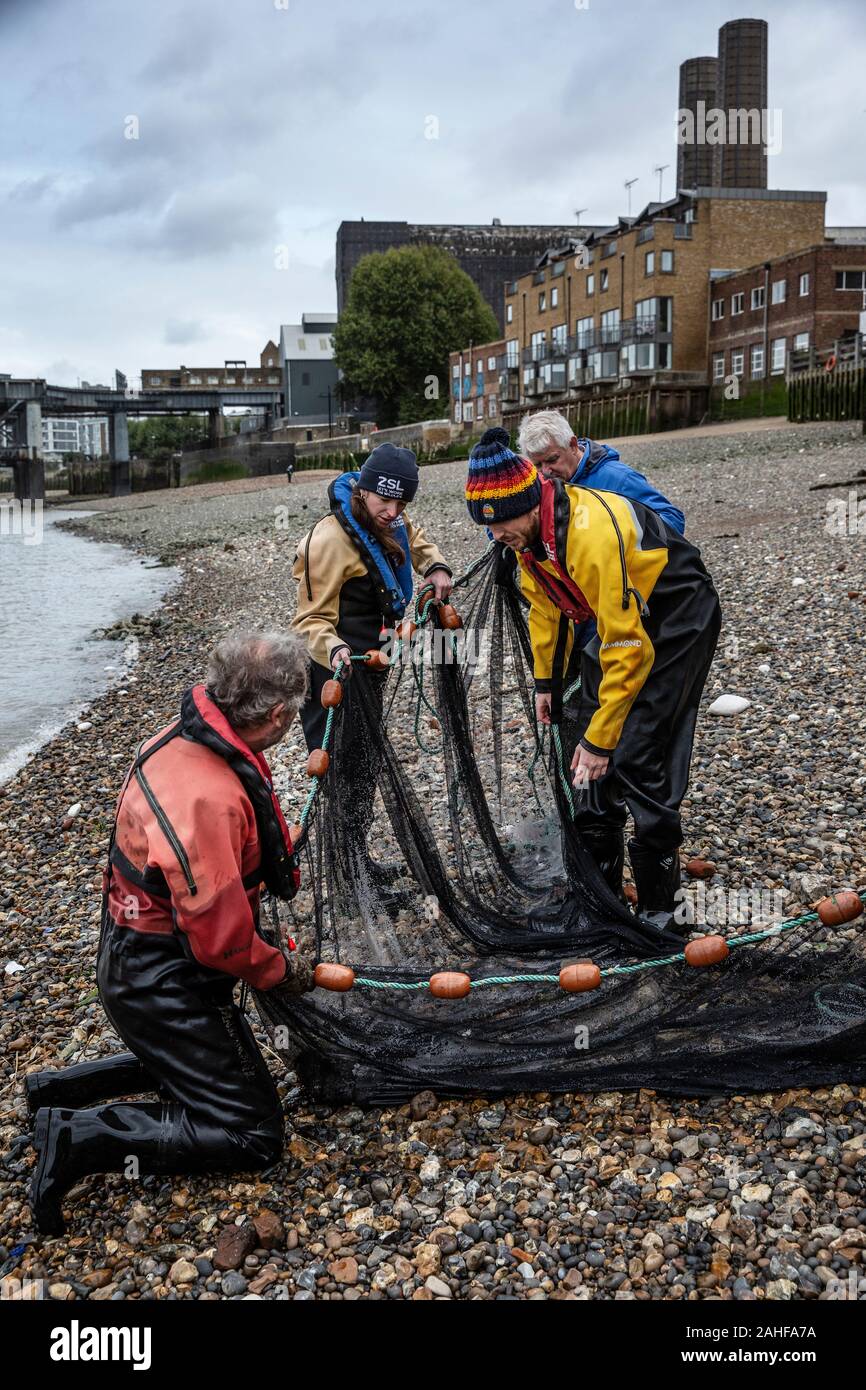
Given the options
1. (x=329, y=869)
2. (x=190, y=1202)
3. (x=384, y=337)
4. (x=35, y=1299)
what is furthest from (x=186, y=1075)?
(x=384, y=337)

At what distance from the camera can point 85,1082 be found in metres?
3.69

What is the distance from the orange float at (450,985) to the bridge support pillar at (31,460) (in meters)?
72.5

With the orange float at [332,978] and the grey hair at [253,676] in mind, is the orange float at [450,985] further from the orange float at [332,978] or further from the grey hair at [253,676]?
the grey hair at [253,676]

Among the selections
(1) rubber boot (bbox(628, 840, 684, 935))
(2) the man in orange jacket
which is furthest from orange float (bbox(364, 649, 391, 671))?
(2) the man in orange jacket

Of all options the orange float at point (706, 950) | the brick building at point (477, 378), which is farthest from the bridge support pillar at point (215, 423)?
the orange float at point (706, 950)

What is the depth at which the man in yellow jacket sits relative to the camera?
3914 mm

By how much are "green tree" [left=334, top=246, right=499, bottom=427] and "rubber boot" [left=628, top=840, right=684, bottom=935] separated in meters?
64.2

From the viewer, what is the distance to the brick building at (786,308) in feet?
156

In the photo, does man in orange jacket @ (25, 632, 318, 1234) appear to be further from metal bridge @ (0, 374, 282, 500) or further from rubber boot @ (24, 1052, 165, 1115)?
metal bridge @ (0, 374, 282, 500)

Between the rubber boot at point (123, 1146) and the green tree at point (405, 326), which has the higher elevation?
the green tree at point (405, 326)

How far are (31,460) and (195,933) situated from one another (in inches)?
2894

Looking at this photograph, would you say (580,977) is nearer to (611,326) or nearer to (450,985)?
(450,985)

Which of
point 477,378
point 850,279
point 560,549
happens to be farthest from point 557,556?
point 477,378

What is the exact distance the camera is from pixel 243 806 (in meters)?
3.28
